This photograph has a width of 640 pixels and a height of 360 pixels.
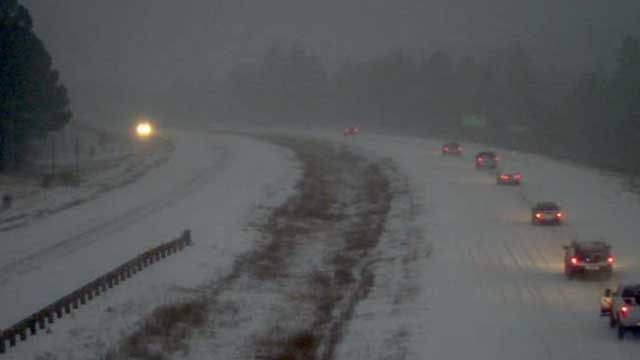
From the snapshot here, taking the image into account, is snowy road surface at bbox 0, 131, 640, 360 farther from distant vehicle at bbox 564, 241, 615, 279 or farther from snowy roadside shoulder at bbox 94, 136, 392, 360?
snowy roadside shoulder at bbox 94, 136, 392, 360

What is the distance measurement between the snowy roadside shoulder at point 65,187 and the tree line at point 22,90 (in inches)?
221

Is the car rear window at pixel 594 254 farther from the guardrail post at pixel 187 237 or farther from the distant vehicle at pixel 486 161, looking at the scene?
the distant vehicle at pixel 486 161

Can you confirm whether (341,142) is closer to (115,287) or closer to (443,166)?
(443,166)

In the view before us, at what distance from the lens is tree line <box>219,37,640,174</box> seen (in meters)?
129

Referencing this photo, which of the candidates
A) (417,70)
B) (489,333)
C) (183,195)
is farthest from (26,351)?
(417,70)

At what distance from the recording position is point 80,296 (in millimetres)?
33312

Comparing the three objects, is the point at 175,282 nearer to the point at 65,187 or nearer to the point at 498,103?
the point at 65,187

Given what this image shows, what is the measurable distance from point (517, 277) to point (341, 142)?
88.3 m

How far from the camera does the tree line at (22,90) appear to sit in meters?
79.4

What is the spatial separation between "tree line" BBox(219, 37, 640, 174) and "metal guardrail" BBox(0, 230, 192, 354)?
7840 centimetres

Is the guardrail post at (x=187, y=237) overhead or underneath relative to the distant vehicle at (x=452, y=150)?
overhead

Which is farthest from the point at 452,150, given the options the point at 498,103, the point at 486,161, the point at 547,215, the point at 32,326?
the point at 32,326

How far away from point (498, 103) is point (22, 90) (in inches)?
4019

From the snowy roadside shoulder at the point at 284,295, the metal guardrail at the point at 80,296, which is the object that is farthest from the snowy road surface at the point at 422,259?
the snowy roadside shoulder at the point at 284,295
